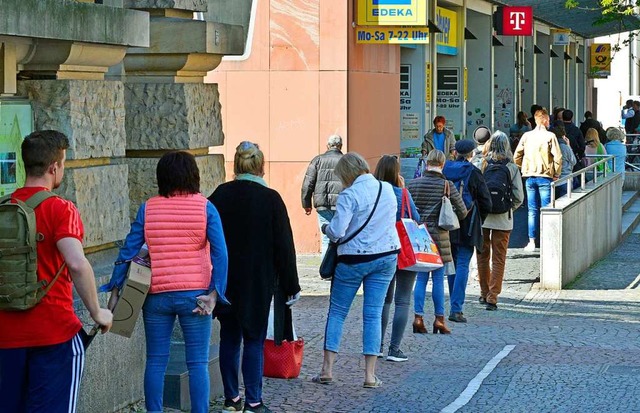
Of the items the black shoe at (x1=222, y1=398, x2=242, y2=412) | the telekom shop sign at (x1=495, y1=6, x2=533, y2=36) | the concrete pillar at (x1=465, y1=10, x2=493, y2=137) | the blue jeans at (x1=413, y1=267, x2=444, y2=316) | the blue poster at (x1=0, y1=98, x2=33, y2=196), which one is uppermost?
the telekom shop sign at (x1=495, y1=6, x2=533, y2=36)

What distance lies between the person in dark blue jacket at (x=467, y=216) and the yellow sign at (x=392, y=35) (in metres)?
6.01

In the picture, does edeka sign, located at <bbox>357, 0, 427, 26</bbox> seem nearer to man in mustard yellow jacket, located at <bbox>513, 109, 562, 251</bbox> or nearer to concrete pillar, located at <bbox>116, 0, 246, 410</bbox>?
man in mustard yellow jacket, located at <bbox>513, 109, 562, 251</bbox>

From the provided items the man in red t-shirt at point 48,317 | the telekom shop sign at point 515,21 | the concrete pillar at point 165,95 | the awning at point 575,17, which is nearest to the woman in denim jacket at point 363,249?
the concrete pillar at point 165,95

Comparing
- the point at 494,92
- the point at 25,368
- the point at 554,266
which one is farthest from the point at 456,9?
the point at 25,368

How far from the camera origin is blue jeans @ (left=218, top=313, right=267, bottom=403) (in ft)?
26.2

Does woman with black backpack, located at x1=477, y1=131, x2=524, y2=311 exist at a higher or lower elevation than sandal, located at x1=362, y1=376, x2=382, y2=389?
higher

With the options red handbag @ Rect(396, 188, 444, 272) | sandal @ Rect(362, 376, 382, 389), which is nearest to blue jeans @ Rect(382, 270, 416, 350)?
red handbag @ Rect(396, 188, 444, 272)

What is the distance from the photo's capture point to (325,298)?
14469 mm

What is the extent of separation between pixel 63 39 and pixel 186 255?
4.27 feet

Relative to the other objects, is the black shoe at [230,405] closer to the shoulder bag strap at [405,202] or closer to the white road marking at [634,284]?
the shoulder bag strap at [405,202]

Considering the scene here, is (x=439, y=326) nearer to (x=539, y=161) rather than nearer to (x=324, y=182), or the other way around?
(x=324, y=182)

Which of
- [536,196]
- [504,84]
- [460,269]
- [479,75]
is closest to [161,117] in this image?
[460,269]

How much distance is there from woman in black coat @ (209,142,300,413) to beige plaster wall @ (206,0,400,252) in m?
10.3

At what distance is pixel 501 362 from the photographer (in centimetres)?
1051
